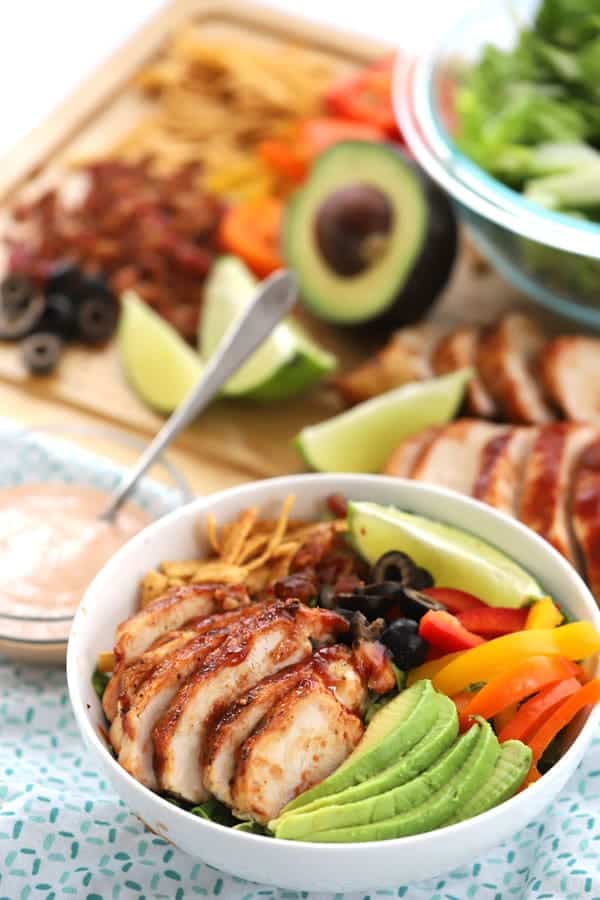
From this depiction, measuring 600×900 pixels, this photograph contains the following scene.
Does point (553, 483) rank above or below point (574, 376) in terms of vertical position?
above

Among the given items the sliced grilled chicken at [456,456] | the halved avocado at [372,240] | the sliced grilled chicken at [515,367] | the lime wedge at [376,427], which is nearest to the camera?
the sliced grilled chicken at [456,456]

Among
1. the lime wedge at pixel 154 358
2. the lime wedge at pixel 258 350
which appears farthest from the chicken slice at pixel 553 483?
the lime wedge at pixel 154 358

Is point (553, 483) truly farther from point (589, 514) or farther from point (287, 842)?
point (287, 842)

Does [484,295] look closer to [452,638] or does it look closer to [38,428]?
[38,428]

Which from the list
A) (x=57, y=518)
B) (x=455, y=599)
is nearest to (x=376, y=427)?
(x=57, y=518)

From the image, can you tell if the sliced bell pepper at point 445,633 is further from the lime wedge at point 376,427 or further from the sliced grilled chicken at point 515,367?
the sliced grilled chicken at point 515,367

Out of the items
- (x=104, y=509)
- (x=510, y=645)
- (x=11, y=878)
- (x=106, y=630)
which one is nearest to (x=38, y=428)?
(x=104, y=509)
